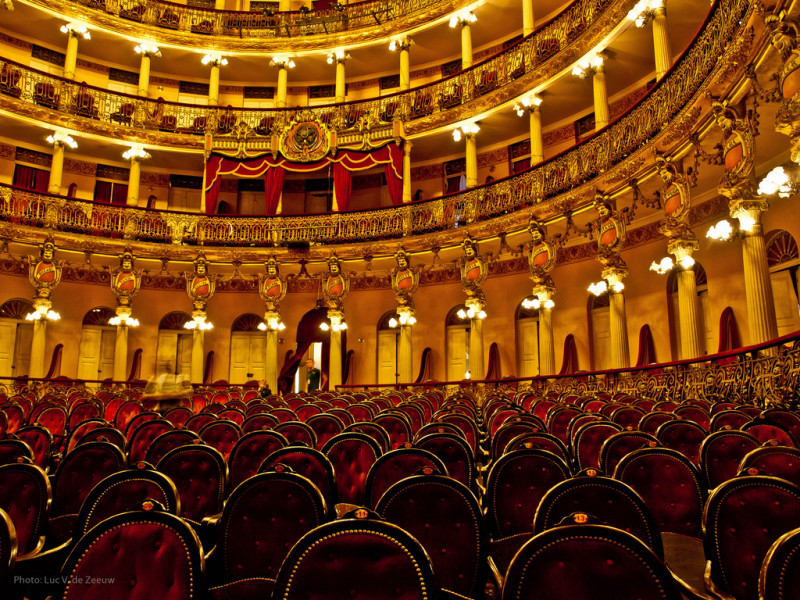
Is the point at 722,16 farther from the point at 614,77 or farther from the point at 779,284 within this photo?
the point at 614,77

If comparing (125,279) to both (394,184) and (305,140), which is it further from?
(394,184)

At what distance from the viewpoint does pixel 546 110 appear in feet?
63.5

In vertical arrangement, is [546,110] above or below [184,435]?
above

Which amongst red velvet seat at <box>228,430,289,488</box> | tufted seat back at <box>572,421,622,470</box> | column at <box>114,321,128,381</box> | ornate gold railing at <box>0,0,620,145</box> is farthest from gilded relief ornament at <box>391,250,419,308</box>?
red velvet seat at <box>228,430,289,488</box>

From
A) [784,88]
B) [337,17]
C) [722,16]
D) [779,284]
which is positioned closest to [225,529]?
[784,88]

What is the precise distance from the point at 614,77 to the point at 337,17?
12.3m

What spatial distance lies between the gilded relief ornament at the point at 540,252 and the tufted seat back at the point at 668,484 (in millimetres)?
11667

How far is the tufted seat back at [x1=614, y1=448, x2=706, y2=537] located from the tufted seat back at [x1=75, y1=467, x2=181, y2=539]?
10.2 ft

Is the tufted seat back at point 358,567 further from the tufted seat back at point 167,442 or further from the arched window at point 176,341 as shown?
the arched window at point 176,341

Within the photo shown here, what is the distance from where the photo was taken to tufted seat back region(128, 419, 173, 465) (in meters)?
6.00

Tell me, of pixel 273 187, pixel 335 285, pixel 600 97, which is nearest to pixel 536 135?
pixel 600 97

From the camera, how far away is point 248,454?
213 inches

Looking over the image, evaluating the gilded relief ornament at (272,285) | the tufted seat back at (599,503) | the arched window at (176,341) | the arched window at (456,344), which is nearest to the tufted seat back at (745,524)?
the tufted seat back at (599,503)

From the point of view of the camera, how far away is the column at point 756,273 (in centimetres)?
931
